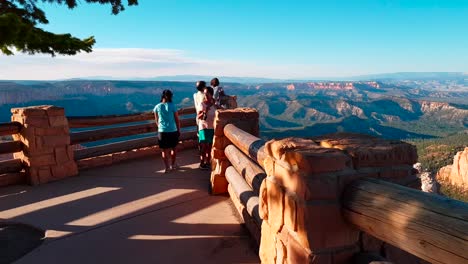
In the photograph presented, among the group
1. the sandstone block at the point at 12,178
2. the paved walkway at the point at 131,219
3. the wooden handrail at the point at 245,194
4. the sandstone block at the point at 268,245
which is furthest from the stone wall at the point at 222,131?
the sandstone block at the point at 12,178

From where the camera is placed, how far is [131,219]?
195 inches

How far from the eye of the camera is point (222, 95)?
28.1ft

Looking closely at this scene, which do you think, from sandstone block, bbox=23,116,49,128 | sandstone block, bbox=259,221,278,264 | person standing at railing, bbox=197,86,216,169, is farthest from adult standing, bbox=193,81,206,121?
sandstone block, bbox=259,221,278,264

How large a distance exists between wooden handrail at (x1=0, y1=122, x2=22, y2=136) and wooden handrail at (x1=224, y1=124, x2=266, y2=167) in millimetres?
4400

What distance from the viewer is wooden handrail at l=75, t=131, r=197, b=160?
8.16 metres

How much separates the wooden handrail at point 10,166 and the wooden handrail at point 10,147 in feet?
0.71

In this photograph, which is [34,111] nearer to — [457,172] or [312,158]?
[312,158]

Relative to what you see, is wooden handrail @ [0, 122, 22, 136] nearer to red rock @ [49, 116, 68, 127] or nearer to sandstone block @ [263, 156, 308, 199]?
red rock @ [49, 116, 68, 127]

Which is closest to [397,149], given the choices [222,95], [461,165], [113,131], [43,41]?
[43,41]

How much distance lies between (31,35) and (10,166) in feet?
13.2

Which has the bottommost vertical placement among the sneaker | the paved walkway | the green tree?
the paved walkway

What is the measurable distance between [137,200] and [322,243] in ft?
14.2

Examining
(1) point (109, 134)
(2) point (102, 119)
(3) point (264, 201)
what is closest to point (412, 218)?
(3) point (264, 201)

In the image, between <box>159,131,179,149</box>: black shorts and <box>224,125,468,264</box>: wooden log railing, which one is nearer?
<box>224,125,468,264</box>: wooden log railing
